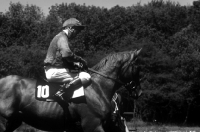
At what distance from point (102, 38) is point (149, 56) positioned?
19734mm

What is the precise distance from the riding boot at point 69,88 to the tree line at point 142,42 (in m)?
28.3

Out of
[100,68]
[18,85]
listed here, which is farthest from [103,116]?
[18,85]

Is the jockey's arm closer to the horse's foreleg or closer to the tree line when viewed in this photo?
the horse's foreleg

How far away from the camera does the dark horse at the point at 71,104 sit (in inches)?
340

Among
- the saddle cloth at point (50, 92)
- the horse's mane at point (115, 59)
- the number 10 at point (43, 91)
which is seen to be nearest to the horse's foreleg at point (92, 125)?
the saddle cloth at point (50, 92)

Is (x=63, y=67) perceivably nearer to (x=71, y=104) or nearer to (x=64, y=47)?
(x=64, y=47)

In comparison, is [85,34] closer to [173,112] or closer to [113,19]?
[113,19]

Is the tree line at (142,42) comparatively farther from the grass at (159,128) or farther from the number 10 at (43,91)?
the number 10 at (43,91)

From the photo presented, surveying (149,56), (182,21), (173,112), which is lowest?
(173,112)

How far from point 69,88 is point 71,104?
1.25 ft

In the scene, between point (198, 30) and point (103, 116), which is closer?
point (103, 116)

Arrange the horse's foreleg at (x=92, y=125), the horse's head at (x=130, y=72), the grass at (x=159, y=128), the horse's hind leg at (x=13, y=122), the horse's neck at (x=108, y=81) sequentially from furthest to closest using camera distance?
1. the grass at (x=159, y=128)
2. the horse's head at (x=130, y=72)
3. the horse's neck at (x=108, y=81)
4. the horse's hind leg at (x=13, y=122)
5. the horse's foreleg at (x=92, y=125)

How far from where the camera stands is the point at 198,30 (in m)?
57.2

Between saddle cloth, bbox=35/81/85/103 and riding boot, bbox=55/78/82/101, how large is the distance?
0.08 metres
